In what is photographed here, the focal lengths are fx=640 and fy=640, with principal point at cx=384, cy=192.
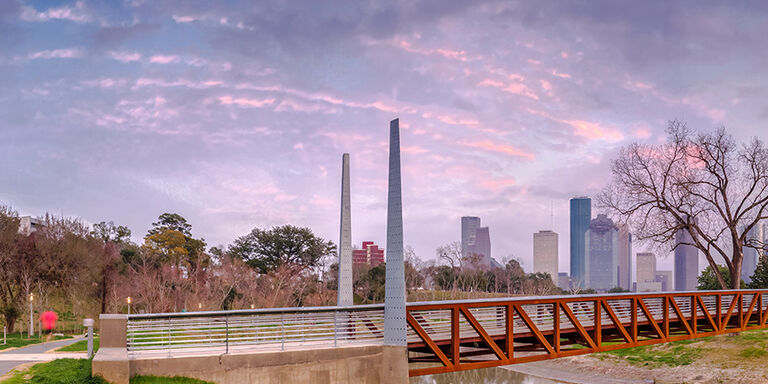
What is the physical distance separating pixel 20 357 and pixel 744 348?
1530 inches

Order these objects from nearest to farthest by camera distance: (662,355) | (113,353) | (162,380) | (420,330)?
(162,380), (113,353), (420,330), (662,355)

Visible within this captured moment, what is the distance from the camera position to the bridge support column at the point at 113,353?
1595 centimetres

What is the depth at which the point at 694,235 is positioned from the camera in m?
43.2

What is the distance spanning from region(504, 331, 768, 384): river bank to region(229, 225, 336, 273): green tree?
3941cm

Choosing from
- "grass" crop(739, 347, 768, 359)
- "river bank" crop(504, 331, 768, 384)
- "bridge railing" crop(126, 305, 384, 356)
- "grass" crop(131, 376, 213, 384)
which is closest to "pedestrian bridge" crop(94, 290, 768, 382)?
"bridge railing" crop(126, 305, 384, 356)

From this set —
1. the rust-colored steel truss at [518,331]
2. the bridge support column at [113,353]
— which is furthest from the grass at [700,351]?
the bridge support column at [113,353]

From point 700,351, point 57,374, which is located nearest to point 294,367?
point 57,374

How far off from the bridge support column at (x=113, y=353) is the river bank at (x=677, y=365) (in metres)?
30.5

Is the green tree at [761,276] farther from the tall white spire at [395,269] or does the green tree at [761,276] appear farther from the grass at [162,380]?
the grass at [162,380]

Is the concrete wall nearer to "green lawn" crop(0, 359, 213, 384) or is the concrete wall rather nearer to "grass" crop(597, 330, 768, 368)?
"green lawn" crop(0, 359, 213, 384)

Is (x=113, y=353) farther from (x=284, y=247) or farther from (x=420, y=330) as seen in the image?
(x=284, y=247)

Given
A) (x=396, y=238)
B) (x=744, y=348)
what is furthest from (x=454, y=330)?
(x=744, y=348)

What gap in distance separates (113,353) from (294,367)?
4.77 meters

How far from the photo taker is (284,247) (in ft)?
265
